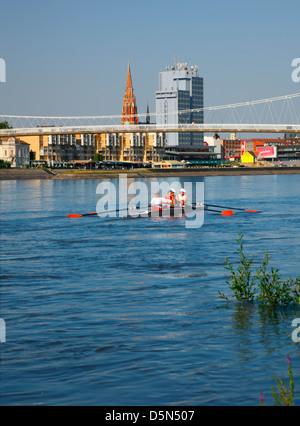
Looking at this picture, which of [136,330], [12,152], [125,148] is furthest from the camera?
[125,148]

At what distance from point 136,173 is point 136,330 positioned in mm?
124312

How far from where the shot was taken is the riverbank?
122m

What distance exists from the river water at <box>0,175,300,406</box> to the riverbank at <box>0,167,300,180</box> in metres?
101

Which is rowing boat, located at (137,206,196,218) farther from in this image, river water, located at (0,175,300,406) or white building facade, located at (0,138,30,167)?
white building facade, located at (0,138,30,167)

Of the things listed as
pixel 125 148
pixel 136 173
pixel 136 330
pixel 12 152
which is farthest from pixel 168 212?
pixel 125 148

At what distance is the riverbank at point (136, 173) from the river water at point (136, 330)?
332 ft

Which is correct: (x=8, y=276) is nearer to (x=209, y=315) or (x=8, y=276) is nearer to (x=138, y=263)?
(x=138, y=263)

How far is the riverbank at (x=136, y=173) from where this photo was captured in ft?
399

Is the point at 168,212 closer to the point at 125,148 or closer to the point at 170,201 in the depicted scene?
the point at 170,201

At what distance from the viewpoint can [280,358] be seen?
9.81m

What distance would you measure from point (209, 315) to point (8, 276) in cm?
650

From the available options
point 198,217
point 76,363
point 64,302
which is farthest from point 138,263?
point 198,217

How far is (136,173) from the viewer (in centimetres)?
13538

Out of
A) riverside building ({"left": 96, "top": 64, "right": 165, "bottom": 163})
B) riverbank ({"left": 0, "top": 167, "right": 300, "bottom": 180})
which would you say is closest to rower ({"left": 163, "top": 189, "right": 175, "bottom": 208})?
riverbank ({"left": 0, "top": 167, "right": 300, "bottom": 180})
